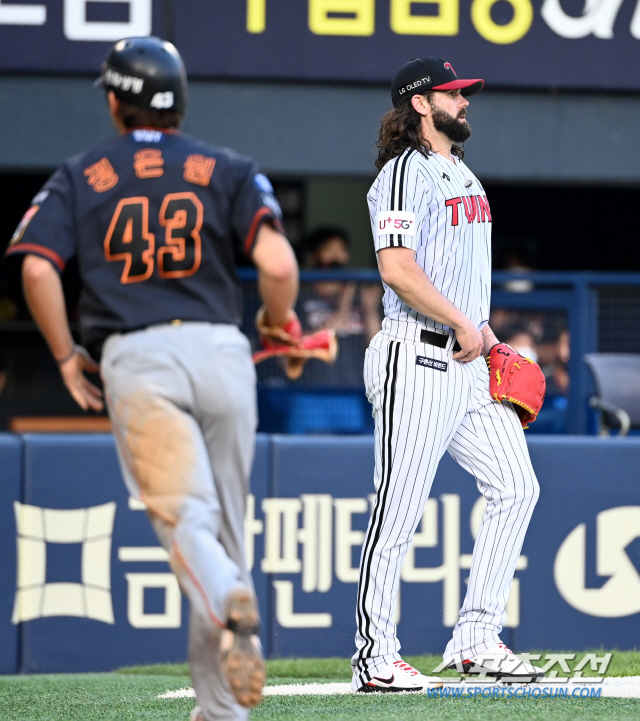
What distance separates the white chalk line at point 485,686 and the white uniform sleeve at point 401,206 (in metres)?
1.46

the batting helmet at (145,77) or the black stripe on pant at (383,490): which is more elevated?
the batting helmet at (145,77)

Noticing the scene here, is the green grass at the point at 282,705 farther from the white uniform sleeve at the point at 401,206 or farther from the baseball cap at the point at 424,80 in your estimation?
the baseball cap at the point at 424,80

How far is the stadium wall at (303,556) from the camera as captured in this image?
19.0ft

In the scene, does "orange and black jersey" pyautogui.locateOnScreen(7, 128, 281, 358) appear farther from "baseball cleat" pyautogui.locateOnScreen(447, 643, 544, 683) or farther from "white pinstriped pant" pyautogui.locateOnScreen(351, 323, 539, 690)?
"baseball cleat" pyautogui.locateOnScreen(447, 643, 544, 683)

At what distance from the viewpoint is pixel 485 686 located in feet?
12.7

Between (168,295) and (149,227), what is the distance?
17 cm

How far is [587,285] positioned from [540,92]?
5.44 feet

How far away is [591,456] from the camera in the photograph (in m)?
6.11

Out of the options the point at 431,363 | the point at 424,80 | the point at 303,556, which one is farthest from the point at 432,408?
the point at 303,556

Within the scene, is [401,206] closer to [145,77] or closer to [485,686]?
[145,77]

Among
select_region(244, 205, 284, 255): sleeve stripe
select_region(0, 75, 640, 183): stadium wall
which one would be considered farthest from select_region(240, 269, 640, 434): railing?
select_region(244, 205, 284, 255): sleeve stripe

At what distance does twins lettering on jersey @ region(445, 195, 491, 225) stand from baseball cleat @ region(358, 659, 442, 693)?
1.47 metres

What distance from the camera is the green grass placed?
3.42 m

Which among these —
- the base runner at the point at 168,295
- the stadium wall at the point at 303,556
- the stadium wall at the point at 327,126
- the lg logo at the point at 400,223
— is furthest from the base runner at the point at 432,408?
the stadium wall at the point at 327,126
